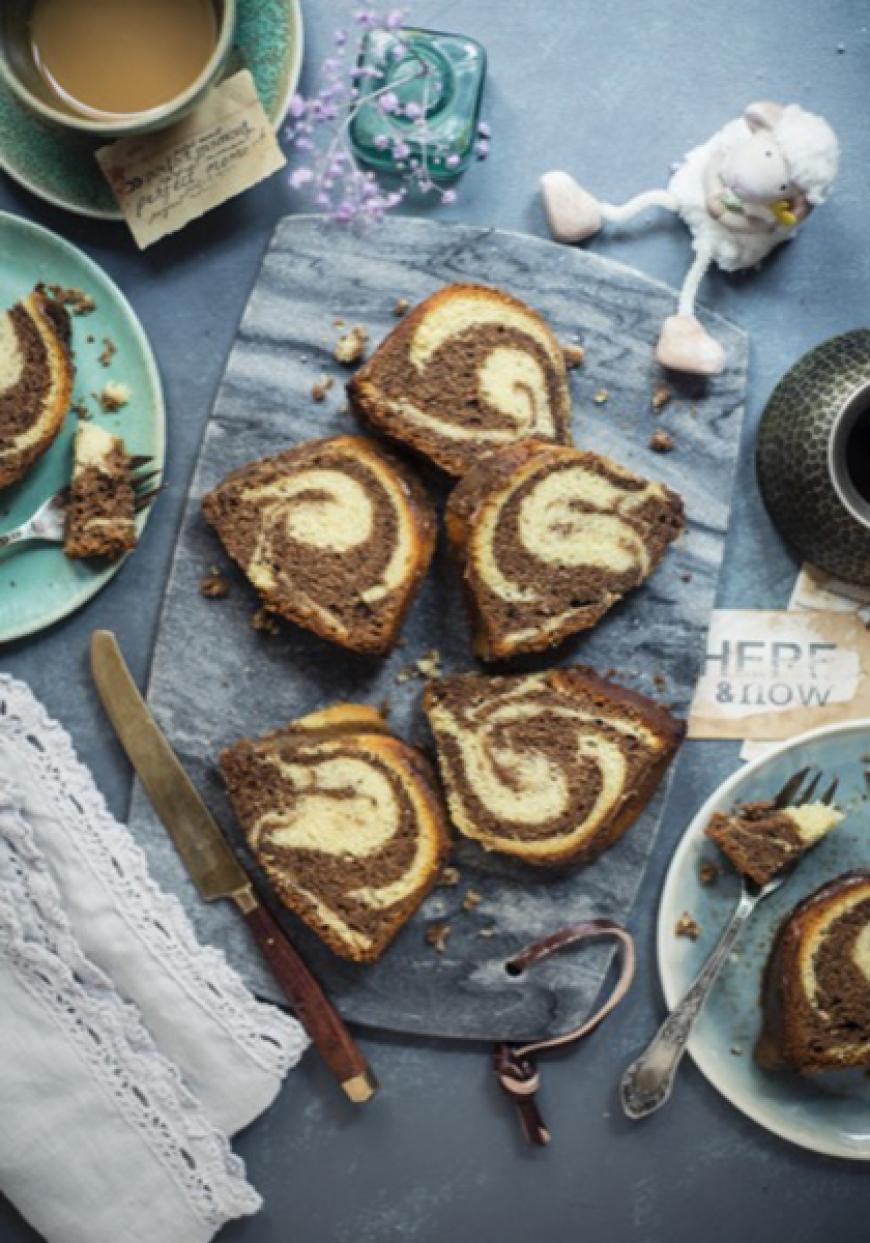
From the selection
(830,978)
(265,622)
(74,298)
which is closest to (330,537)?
(265,622)

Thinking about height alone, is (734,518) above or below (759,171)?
below

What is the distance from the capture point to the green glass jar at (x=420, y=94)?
6.42ft

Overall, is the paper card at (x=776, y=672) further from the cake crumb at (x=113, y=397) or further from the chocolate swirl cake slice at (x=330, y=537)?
the cake crumb at (x=113, y=397)

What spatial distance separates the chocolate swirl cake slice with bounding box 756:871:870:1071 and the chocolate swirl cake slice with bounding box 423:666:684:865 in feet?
1.03

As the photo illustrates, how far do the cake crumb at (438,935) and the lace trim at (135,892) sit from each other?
233 millimetres

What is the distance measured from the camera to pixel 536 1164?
2.08m

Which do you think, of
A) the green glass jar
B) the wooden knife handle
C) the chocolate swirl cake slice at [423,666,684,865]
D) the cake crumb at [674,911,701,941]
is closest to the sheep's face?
the green glass jar

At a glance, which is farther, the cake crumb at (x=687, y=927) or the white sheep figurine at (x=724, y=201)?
the cake crumb at (x=687, y=927)

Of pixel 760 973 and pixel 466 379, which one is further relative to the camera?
pixel 760 973

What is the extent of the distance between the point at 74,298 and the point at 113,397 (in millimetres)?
149

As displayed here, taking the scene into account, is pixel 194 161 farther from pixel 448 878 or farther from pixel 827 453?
pixel 448 878

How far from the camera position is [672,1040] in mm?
1964

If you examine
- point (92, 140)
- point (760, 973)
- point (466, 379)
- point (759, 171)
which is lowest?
point (760, 973)

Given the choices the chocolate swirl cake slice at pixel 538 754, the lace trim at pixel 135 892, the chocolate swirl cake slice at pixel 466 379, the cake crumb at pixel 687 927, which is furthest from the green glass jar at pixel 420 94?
the cake crumb at pixel 687 927
